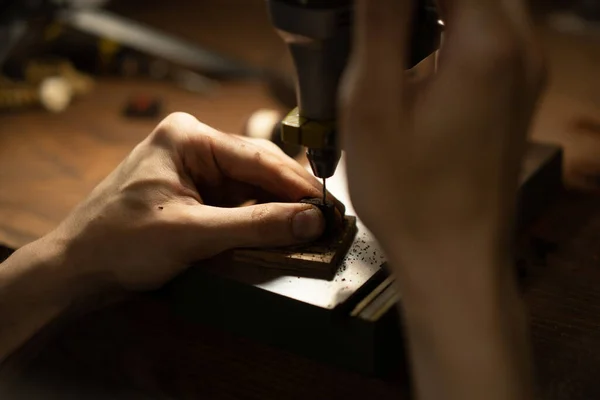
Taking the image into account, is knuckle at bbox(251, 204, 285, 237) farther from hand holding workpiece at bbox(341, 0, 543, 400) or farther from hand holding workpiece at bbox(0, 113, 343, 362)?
hand holding workpiece at bbox(341, 0, 543, 400)

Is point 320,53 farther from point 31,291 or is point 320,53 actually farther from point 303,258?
point 31,291

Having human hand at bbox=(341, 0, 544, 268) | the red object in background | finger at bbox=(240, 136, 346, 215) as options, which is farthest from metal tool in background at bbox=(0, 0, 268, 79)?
human hand at bbox=(341, 0, 544, 268)

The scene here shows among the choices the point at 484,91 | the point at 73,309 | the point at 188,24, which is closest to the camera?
the point at 484,91

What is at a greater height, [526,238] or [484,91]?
[484,91]

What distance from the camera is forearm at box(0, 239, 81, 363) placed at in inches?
34.8

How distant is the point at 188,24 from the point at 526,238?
Result: 43.2 inches

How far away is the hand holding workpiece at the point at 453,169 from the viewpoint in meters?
0.59

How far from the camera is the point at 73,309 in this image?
35.9 inches

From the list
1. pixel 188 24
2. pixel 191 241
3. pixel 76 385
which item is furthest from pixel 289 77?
pixel 76 385

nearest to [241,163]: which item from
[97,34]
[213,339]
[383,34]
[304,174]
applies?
[304,174]

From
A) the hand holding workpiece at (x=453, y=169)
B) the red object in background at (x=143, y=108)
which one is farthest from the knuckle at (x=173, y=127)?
the red object in background at (x=143, y=108)

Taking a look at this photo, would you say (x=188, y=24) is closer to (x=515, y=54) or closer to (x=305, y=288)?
(x=305, y=288)

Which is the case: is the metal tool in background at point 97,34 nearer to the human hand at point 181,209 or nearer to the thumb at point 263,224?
the human hand at point 181,209

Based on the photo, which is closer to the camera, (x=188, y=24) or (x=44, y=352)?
(x=44, y=352)
